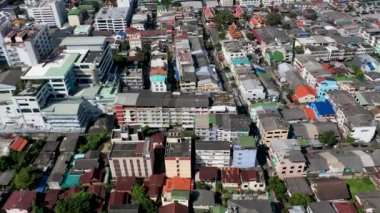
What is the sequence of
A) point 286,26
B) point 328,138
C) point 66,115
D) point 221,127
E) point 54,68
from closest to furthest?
point 221,127 < point 328,138 < point 66,115 < point 54,68 < point 286,26

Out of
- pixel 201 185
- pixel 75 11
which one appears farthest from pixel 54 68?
pixel 75 11

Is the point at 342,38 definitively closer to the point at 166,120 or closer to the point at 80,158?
the point at 166,120

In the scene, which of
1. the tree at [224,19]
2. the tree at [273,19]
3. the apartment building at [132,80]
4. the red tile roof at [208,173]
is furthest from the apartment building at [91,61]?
the tree at [273,19]

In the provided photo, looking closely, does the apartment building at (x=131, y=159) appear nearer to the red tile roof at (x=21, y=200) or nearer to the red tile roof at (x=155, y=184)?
the red tile roof at (x=155, y=184)

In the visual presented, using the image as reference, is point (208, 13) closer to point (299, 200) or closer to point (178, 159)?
point (178, 159)

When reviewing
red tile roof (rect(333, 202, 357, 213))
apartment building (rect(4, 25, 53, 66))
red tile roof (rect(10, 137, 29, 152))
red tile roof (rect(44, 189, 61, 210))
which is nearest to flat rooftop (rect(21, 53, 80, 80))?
apartment building (rect(4, 25, 53, 66))
